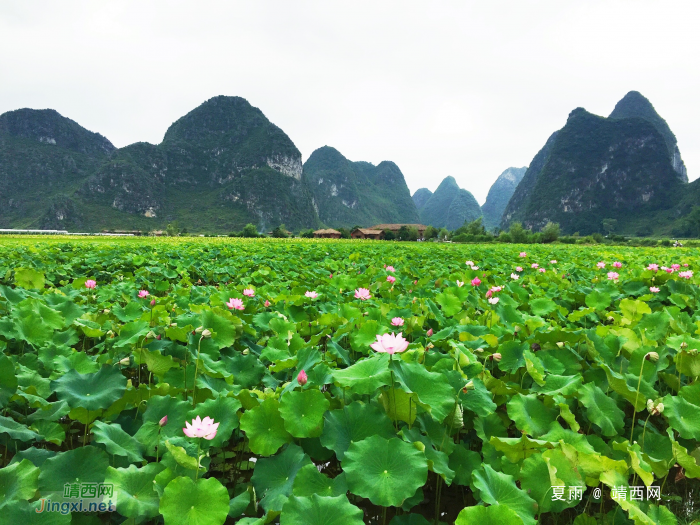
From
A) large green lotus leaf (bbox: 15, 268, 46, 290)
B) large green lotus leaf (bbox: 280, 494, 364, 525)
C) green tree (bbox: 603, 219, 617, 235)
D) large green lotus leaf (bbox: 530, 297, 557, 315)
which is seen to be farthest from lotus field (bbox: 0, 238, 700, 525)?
green tree (bbox: 603, 219, 617, 235)

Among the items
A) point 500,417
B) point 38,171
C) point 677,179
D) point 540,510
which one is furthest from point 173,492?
point 38,171

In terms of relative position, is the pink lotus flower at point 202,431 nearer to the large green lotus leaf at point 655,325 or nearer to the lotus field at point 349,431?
the lotus field at point 349,431

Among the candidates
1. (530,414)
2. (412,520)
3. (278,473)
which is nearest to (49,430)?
(278,473)

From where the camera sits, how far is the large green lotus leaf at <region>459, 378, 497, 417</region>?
1.23 m

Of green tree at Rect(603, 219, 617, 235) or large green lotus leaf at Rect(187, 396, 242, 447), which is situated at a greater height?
green tree at Rect(603, 219, 617, 235)

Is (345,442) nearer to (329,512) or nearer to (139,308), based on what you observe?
(329,512)

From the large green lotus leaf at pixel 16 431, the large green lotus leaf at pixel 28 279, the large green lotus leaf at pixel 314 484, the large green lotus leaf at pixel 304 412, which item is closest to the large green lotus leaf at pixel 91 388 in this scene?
the large green lotus leaf at pixel 16 431

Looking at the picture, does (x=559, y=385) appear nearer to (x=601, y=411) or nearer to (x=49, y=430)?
(x=601, y=411)

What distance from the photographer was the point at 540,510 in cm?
96

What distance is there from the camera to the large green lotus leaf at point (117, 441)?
1.03 meters

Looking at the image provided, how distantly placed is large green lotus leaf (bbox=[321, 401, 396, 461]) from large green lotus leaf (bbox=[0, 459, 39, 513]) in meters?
0.74

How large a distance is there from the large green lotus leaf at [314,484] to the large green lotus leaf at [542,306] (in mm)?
2126

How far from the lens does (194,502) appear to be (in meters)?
0.89

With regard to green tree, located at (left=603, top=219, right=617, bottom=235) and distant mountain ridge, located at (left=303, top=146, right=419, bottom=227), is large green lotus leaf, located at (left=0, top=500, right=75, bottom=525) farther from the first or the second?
distant mountain ridge, located at (left=303, top=146, right=419, bottom=227)
